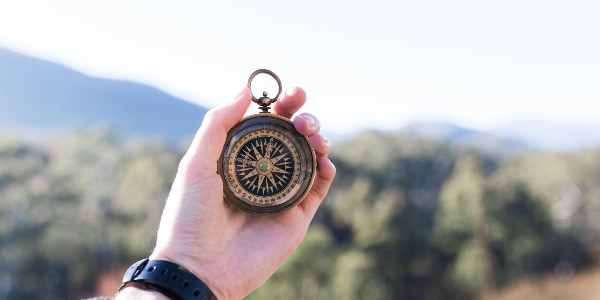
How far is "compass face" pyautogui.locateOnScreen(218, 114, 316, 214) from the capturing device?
9.66 ft

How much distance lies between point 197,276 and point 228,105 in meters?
0.88

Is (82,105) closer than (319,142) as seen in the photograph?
No

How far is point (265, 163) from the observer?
3.01 metres

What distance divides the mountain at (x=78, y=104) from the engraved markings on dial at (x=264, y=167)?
18061 mm

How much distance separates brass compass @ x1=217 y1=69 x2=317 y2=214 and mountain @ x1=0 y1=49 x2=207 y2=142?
1806 centimetres

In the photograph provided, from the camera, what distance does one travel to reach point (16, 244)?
16109 millimetres

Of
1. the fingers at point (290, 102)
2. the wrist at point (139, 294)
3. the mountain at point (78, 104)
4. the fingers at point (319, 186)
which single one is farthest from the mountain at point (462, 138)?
the wrist at point (139, 294)

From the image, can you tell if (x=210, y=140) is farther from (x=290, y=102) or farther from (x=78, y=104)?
(x=78, y=104)

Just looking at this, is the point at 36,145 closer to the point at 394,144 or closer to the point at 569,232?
the point at 394,144

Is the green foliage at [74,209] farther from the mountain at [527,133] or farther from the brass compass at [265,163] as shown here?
the mountain at [527,133]

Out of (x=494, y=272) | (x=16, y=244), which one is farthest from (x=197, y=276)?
(x=494, y=272)

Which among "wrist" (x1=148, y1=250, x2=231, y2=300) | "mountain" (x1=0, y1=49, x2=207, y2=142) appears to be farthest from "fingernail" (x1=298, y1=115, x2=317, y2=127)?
"mountain" (x1=0, y1=49, x2=207, y2=142)

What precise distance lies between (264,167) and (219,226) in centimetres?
46

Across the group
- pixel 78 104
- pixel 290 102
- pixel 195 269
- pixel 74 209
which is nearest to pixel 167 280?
pixel 195 269
